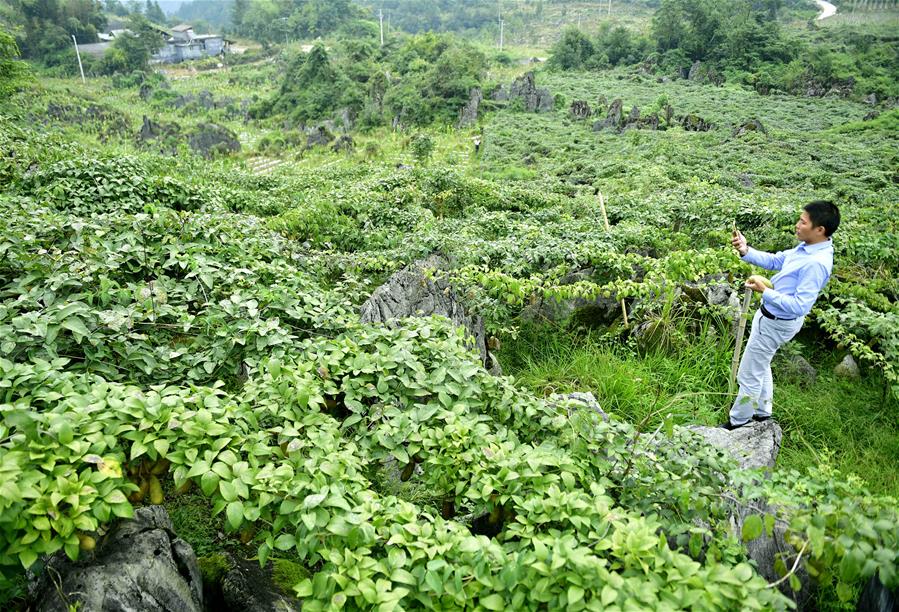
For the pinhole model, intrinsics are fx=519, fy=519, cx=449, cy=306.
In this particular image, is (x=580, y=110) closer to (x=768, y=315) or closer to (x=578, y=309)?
(x=578, y=309)

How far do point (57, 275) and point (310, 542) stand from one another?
2.60 meters

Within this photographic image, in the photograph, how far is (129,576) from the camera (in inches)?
81.7

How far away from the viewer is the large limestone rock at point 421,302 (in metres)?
4.54

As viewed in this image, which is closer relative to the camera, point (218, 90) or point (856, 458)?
point (856, 458)

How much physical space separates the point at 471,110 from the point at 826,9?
5623 cm

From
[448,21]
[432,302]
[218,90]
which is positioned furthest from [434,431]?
[448,21]

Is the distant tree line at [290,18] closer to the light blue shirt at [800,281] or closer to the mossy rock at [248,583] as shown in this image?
the light blue shirt at [800,281]

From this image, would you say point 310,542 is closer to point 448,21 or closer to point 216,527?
point 216,527

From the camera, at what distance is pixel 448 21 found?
88625mm

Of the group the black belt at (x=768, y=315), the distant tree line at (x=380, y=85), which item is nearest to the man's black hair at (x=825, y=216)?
the black belt at (x=768, y=315)

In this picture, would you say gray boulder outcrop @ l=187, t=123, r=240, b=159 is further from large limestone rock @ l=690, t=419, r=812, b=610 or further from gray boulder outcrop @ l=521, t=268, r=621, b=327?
large limestone rock @ l=690, t=419, r=812, b=610

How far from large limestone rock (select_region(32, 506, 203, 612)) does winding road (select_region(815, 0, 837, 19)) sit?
237 ft

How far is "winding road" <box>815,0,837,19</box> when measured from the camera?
181ft

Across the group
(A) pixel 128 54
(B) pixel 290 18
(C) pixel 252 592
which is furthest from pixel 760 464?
(B) pixel 290 18
